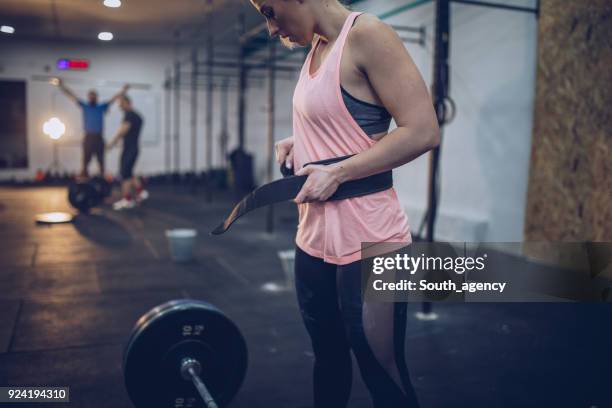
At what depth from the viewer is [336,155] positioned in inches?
33.9

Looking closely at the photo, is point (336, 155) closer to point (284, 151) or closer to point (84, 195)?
point (284, 151)

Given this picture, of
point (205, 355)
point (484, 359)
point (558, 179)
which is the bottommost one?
point (484, 359)

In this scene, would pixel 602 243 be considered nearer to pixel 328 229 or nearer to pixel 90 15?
pixel 328 229

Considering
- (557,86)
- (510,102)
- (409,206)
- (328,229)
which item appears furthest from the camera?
(409,206)

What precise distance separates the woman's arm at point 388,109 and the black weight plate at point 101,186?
17.2 feet

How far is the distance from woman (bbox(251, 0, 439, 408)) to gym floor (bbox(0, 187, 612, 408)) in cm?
84

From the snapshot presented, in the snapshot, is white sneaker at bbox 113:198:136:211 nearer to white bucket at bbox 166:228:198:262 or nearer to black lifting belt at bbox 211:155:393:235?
white bucket at bbox 166:228:198:262

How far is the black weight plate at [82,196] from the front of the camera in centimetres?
543

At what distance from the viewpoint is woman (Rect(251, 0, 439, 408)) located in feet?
2.62

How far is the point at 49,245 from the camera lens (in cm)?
395

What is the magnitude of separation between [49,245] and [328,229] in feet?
11.8

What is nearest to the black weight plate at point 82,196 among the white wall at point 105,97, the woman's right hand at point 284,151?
the white wall at point 105,97

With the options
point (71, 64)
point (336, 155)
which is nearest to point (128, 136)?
point (71, 64)

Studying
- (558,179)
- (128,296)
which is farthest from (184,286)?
(558,179)
